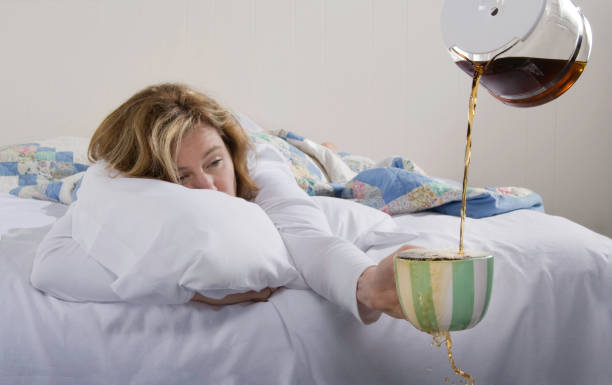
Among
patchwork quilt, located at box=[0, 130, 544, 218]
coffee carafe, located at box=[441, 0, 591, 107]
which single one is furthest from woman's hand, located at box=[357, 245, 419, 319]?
patchwork quilt, located at box=[0, 130, 544, 218]

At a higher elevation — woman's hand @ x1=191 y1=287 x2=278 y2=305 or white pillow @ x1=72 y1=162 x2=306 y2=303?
white pillow @ x1=72 y1=162 x2=306 y2=303

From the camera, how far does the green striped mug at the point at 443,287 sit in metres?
0.49

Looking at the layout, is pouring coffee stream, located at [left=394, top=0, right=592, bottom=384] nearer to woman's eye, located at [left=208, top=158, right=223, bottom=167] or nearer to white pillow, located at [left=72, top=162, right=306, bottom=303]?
white pillow, located at [left=72, top=162, right=306, bottom=303]

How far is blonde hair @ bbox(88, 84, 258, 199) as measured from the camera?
0.93 meters

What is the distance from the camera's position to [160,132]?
37.7 inches

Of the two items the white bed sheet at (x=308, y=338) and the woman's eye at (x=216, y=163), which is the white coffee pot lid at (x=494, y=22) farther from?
the woman's eye at (x=216, y=163)

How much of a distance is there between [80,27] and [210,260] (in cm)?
192

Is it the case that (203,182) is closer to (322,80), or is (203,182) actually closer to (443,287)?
(443,287)

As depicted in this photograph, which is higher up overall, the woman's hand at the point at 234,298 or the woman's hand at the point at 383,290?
the woman's hand at the point at 383,290

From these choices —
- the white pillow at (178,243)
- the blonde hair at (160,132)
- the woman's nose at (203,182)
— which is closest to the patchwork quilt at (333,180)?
the blonde hair at (160,132)

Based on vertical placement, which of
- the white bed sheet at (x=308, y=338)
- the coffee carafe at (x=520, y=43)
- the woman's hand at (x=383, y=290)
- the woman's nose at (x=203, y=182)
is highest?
the coffee carafe at (x=520, y=43)

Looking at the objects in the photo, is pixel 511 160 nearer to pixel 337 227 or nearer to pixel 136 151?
pixel 337 227

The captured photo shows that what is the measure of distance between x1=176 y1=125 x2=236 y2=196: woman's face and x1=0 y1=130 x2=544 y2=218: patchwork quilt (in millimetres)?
441

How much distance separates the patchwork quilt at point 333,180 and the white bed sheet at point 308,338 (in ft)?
1.47
